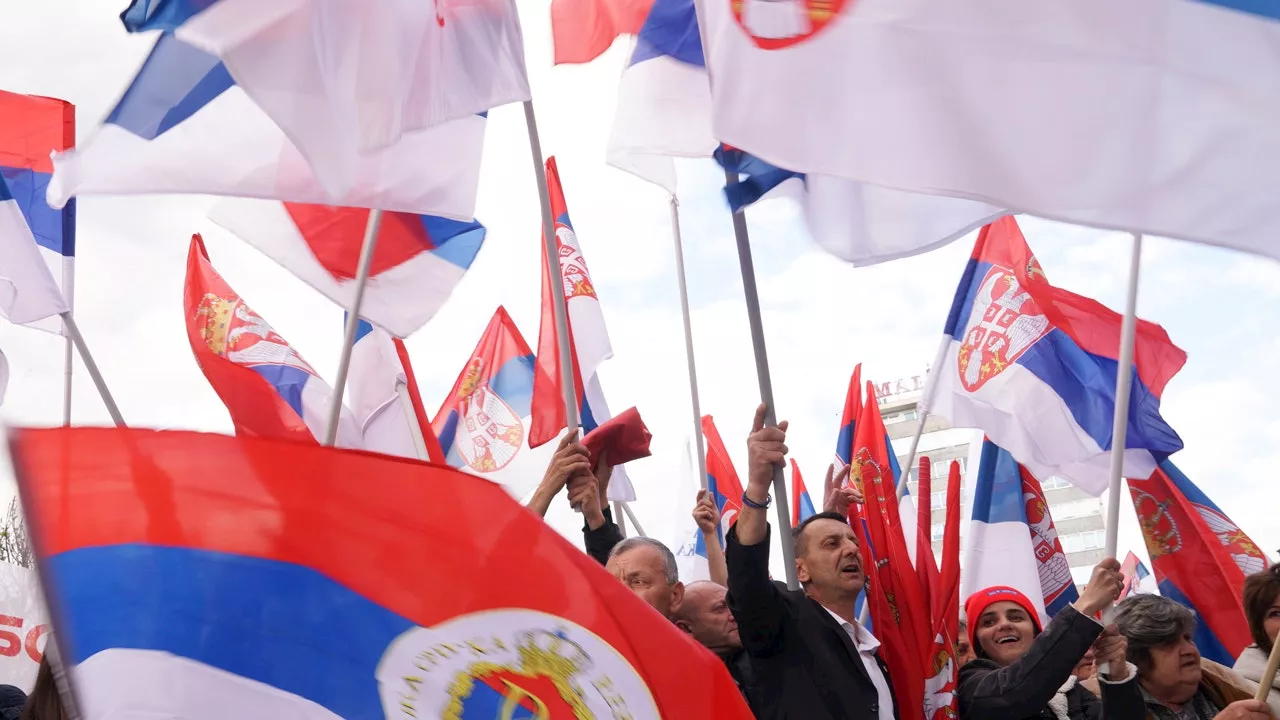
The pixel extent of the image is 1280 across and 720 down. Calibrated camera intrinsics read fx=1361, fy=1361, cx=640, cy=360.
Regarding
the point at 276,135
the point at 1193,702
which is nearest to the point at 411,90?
the point at 276,135

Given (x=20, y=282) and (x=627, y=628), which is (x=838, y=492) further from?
(x=20, y=282)

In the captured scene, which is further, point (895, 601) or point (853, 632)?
point (895, 601)

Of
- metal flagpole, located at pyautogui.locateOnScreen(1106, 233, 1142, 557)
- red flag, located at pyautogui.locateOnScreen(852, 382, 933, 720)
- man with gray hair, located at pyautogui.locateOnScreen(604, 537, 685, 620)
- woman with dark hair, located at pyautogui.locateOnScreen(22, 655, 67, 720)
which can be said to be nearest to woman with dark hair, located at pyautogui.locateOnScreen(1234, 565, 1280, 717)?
metal flagpole, located at pyautogui.locateOnScreen(1106, 233, 1142, 557)

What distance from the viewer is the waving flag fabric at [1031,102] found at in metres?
2.89

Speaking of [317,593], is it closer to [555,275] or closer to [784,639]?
[784,639]

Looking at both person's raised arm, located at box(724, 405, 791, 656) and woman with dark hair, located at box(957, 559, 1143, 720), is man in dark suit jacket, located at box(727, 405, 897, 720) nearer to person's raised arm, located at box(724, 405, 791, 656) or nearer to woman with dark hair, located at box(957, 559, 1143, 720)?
person's raised arm, located at box(724, 405, 791, 656)

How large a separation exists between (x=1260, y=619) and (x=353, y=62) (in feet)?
12.4

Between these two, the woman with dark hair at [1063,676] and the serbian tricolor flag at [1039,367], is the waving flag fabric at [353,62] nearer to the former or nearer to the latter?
the woman with dark hair at [1063,676]

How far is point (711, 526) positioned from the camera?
536cm

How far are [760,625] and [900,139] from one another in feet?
4.95

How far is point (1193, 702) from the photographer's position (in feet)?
15.6

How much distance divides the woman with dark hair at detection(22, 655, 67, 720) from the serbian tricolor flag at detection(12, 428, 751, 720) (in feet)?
0.89

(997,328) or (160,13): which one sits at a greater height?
(160,13)

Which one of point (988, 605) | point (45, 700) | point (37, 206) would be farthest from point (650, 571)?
point (37, 206)
